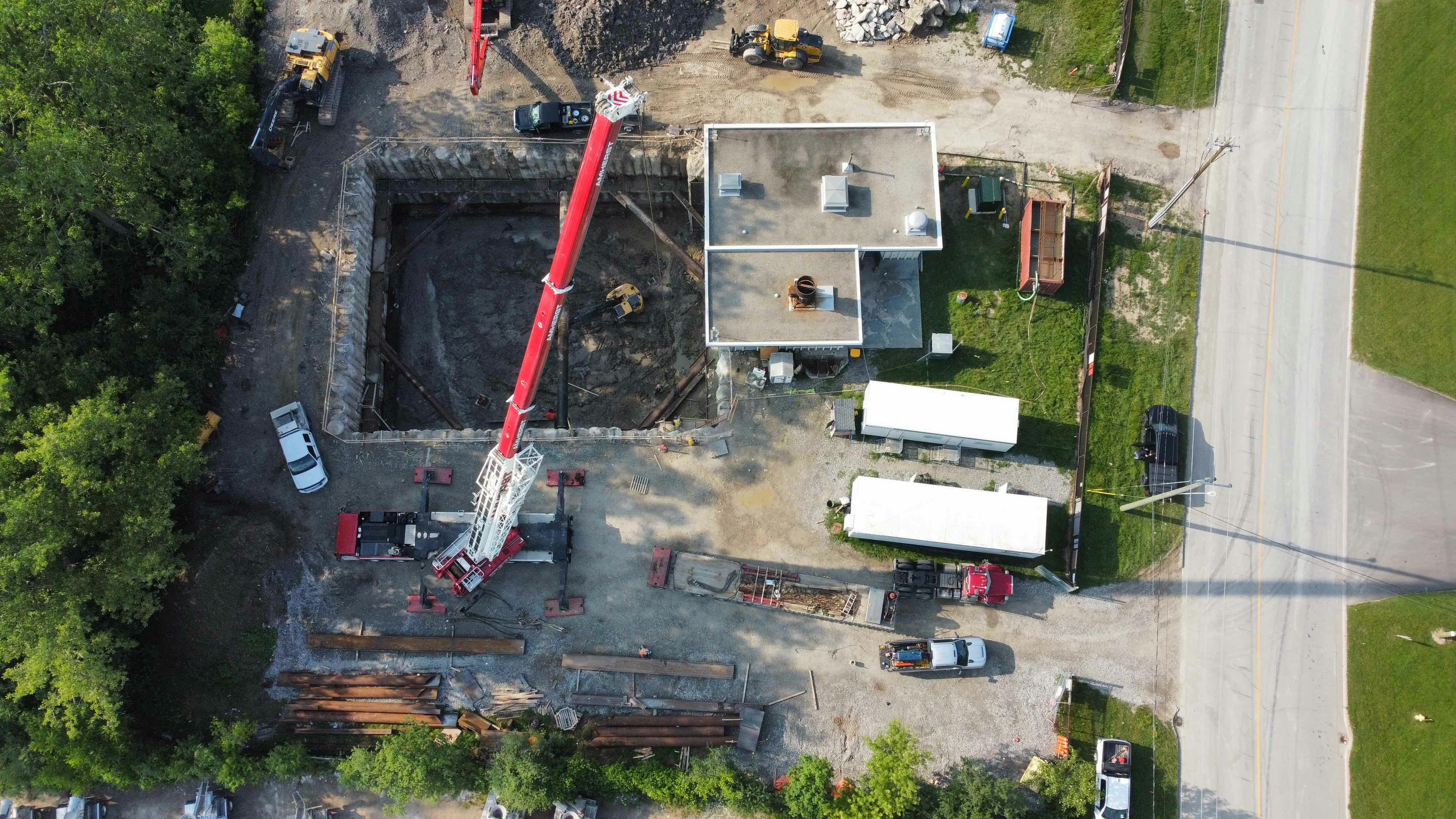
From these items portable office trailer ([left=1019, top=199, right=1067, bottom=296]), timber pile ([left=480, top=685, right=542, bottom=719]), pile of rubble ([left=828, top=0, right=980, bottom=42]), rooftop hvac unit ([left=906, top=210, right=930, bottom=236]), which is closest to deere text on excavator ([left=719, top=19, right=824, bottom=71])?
pile of rubble ([left=828, top=0, right=980, bottom=42])

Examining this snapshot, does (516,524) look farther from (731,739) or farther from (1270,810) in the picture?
(1270,810)

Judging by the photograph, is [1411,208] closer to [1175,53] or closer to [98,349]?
[1175,53]

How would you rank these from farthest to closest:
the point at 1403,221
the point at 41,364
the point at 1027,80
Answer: the point at 1027,80 < the point at 1403,221 < the point at 41,364

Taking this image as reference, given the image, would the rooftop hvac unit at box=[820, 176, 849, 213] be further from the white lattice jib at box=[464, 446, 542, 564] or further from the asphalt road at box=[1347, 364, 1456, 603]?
the asphalt road at box=[1347, 364, 1456, 603]

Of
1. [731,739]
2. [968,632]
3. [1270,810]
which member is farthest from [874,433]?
[1270,810]

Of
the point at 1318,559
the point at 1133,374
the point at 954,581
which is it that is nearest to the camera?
the point at 954,581

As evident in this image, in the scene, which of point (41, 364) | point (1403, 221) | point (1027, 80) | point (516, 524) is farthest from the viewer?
point (1027, 80)

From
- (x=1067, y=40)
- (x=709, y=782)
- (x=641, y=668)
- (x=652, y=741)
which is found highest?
(x=1067, y=40)

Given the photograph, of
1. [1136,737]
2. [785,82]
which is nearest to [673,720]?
[1136,737]
